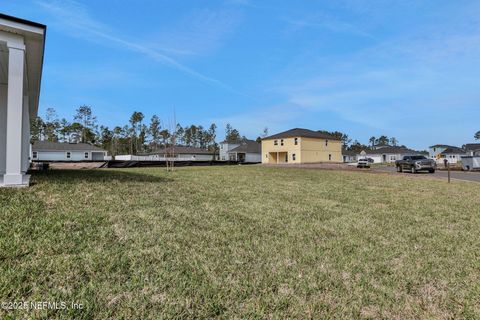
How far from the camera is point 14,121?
21.0ft

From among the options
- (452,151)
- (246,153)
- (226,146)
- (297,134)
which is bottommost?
(246,153)

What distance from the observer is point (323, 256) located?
13.1 ft

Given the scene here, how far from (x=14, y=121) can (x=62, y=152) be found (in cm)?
5215

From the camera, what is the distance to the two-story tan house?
4862 cm

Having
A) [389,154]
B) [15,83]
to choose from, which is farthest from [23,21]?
[389,154]

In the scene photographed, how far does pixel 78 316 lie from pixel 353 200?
7590 mm

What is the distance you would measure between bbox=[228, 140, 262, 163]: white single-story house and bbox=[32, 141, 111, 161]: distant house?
25234 millimetres

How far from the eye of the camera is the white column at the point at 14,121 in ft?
20.8

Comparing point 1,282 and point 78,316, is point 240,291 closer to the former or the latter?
point 78,316

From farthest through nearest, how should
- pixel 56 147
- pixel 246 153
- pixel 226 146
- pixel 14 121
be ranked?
1. pixel 226 146
2. pixel 246 153
3. pixel 56 147
4. pixel 14 121

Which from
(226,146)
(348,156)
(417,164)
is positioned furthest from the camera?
(348,156)

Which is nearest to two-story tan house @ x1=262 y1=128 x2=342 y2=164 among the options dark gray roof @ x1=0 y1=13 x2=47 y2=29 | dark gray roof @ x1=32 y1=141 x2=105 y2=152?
dark gray roof @ x1=32 y1=141 x2=105 y2=152

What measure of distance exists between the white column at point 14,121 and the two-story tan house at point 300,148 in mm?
43660

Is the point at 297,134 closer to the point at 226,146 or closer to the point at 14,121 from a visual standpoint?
the point at 226,146
